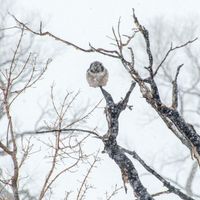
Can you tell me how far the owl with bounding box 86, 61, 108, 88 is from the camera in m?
3.64

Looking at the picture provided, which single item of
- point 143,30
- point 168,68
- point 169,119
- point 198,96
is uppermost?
point 168,68

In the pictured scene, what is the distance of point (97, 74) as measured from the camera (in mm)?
3660

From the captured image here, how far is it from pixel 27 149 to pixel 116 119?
2514mm

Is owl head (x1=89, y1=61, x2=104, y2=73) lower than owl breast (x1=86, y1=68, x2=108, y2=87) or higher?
higher

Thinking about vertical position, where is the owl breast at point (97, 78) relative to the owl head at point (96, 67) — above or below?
below

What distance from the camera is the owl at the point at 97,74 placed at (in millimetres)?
3643

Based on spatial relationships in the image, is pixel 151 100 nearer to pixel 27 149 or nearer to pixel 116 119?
pixel 116 119

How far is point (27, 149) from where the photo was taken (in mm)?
5809

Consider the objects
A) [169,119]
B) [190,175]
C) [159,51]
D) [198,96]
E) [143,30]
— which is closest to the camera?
[143,30]

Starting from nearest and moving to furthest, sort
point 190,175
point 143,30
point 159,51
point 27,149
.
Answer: point 143,30 < point 27,149 < point 190,175 < point 159,51

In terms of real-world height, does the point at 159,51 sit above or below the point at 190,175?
above

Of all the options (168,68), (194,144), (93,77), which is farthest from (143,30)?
(168,68)

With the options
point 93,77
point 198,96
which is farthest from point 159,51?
point 93,77

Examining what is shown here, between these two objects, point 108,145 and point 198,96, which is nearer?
point 108,145
